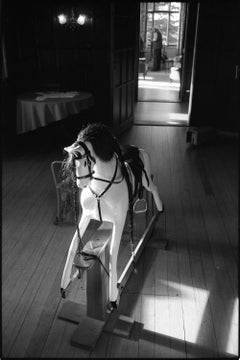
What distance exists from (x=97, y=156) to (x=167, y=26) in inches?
546

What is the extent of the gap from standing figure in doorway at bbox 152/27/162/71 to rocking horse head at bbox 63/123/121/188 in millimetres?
11719

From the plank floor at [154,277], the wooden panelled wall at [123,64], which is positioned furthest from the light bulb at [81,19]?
the plank floor at [154,277]

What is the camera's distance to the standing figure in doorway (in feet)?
41.0

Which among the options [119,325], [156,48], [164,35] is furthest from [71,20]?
[164,35]

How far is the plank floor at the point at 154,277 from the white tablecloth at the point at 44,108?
102cm

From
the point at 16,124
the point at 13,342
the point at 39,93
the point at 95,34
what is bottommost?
the point at 13,342

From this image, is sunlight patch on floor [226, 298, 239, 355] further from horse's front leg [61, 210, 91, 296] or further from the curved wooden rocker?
horse's front leg [61, 210, 91, 296]

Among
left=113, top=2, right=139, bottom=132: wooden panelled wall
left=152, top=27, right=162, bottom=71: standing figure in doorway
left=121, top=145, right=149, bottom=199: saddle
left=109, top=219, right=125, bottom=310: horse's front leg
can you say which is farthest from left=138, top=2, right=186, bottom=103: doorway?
left=109, top=219, right=125, bottom=310: horse's front leg

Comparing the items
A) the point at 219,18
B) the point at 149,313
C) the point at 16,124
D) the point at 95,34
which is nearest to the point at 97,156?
the point at 149,313

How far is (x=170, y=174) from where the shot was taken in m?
4.26

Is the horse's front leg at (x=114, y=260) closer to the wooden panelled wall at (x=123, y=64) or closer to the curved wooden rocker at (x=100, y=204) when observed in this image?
the curved wooden rocker at (x=100, y=204)

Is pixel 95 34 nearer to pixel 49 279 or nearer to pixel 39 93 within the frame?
pixel 39 93

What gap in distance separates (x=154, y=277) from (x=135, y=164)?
32.7 inches

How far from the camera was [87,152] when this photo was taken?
1665 millimetres
